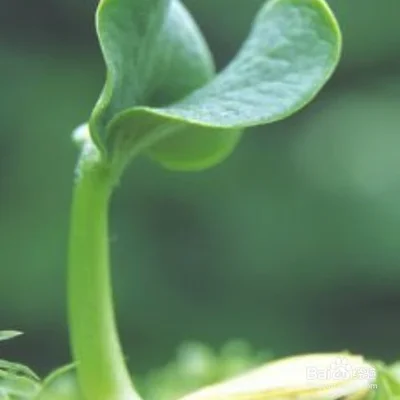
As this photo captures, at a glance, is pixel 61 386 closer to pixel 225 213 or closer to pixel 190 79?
pixel 190 79

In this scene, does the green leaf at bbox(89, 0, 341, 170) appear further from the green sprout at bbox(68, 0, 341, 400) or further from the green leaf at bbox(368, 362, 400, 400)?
the green leaf at bbox(368, 362, 400, 400)

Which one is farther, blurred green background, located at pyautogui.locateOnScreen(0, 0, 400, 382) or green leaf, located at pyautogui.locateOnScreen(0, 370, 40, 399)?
blurred green background, located at pyautogui.locateOnScreen(0, 0, 400, 382)

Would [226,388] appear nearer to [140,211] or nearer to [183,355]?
[183,355]

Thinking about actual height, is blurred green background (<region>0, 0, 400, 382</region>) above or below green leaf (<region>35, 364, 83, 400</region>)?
above

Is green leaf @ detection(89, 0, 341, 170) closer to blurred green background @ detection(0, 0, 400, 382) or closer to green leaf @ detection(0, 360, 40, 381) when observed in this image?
green leaf @ detection(0, 360, 40, 381)

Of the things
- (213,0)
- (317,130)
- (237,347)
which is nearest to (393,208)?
(317,130)

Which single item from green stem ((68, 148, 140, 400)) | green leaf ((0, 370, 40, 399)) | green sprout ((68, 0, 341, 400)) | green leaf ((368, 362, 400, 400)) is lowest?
green leaf ((368, 362, 400, 400))
